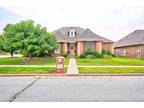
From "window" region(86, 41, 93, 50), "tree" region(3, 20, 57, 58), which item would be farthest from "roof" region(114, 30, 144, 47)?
"tree" region(3, 20, 57, 58)

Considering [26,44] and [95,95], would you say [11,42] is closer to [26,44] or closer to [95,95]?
[26,44]

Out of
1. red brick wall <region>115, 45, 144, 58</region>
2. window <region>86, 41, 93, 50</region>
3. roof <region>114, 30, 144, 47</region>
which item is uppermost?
roof <region>114, 30, 144, 47</region>

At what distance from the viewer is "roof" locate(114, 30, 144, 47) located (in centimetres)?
5283

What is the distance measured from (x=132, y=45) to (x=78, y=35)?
33.6ft

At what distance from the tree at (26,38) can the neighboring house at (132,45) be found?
19.4 m

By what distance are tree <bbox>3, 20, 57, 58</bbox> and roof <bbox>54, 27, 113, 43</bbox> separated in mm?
14095

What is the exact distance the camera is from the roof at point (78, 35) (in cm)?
5240

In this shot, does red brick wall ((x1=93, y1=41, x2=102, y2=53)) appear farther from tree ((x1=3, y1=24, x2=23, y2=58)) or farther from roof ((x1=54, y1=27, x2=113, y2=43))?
tree ((x1=3, y1=24, x2=23, y2=58))

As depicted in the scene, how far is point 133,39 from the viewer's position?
55.4 metres

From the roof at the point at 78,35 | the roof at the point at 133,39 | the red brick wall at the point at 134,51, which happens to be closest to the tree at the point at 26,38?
the roof at the point at 78,35

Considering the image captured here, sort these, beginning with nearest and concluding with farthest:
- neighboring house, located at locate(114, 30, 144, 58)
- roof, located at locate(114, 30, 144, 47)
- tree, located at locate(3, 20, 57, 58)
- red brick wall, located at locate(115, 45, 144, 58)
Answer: tree, located at locate(3, 20, 57, 58) < red brick wall, located at locate(115, 45, 144, 58) < neighboring house, located at locate(114, 30, 144, 58) < roof, located at locate(114, 30, 144, 47)

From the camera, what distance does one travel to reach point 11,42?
36.3m
